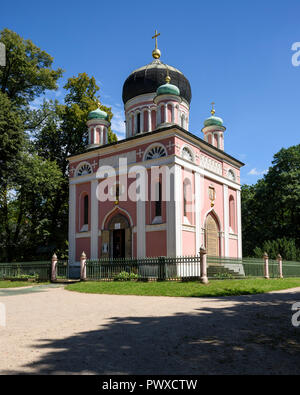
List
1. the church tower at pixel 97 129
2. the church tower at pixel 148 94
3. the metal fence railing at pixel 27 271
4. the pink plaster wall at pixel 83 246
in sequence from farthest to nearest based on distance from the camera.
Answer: the church tower at pixel 97 129, the church tower at pixel 148 94, the pink plaster wall at pixel 83 246, the metal fence railing at pixel 27 271

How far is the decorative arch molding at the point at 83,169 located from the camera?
80.8 feet

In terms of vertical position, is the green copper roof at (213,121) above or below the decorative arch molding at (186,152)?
above

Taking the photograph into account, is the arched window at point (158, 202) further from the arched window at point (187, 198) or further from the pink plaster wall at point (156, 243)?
the arched window at point (187, 198)

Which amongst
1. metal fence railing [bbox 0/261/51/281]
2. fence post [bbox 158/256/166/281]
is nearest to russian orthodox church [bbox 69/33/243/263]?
fence post [bbox 158/256/166/281]

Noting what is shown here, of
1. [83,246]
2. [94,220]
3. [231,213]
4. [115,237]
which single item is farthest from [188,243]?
[83,246]

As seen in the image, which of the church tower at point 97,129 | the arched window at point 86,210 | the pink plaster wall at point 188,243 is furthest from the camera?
the church tower at point 97,129

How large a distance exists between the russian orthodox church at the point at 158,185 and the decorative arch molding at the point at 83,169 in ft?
0.11

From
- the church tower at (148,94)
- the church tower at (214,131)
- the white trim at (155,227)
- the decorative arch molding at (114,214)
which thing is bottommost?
the white trim at (155,227)

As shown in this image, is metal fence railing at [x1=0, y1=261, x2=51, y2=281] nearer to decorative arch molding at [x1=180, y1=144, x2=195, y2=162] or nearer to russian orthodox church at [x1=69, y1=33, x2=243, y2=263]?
russian orthodox church at [x1=69, y1=33, x2=243, y2=263]

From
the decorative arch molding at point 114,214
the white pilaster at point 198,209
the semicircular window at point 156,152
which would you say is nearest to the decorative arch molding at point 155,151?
the semicircular window at point 156,152

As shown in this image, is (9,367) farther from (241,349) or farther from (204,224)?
(204,224)

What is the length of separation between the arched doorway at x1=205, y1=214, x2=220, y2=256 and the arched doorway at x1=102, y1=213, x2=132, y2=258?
15.8 feet

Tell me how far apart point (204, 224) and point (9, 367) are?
1836 cm
